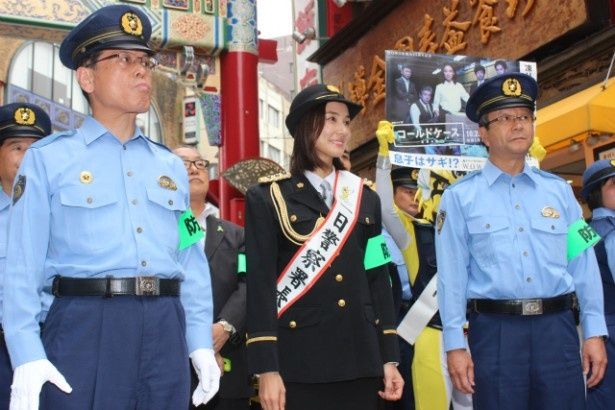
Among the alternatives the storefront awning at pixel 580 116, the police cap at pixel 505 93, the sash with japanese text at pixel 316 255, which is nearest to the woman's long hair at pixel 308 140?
the sash with japanese text at pixel 316 255

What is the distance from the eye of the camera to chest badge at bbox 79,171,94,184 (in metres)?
2.42

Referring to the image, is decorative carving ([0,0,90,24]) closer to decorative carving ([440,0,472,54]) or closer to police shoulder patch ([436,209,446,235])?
decorative carving ([440,0,472,54])

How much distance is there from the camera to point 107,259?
2348 mm

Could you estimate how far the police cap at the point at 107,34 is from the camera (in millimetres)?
2582

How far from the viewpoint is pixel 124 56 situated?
2613 mm

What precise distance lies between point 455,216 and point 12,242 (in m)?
1.94

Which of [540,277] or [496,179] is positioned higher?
[496,179]

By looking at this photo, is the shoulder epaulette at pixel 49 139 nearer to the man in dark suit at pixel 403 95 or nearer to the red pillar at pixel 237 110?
the man in dark suit at pixel 403 95

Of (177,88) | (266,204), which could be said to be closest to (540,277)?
(266,204)

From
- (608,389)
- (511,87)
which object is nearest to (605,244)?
(608,389)

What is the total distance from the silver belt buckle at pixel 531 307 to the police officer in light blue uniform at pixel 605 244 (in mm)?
1209

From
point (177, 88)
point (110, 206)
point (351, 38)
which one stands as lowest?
point (110, 206)

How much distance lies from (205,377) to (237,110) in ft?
23.3

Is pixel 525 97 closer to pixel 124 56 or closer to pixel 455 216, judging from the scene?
pixel 455 216
